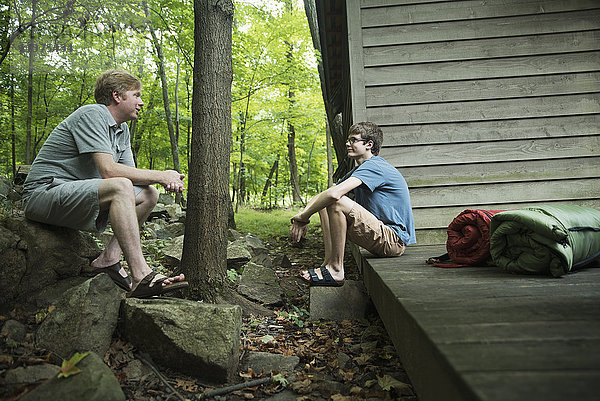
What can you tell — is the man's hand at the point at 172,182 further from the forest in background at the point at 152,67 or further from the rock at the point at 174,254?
the forest in background at the point at 152,67

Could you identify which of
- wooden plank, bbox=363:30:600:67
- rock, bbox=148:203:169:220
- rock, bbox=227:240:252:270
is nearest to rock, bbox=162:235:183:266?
rock, bbox=227:240:252:270

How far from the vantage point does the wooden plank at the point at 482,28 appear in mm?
4465

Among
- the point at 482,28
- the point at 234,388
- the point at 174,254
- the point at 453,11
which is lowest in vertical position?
the point at 234,388

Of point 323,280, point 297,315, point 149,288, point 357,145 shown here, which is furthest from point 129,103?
point 297,315

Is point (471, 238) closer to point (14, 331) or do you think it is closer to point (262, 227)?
point (14, 331)

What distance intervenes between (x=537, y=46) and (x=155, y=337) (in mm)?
5063

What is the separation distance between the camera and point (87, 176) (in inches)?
115

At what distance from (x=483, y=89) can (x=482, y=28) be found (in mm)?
747

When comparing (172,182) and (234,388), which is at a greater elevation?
(172,182)

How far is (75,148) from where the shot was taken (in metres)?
2.85

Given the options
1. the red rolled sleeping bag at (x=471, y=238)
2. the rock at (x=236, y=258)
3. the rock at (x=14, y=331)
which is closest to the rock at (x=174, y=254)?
the rock at (x=236, y=258)

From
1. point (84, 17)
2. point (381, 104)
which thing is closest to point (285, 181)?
point (84, 17)

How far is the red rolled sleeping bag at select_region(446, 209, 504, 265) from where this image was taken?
2592mm

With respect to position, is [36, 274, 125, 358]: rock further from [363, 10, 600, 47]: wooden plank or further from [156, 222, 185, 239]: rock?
[363, 10, 600, 47]: wooden plank
